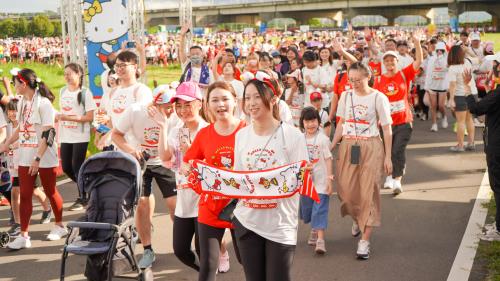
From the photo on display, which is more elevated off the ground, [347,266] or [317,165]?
[317,165]

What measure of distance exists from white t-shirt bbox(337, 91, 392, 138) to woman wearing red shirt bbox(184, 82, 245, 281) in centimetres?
229

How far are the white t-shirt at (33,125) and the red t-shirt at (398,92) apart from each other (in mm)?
4640

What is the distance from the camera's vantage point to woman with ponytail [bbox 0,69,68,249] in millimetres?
6836

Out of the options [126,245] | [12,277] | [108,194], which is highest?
[108,194]

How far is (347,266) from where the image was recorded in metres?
6.16

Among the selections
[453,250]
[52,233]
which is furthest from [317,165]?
[52,233]

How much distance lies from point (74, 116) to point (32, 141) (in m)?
1.02

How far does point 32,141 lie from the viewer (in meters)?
6.99

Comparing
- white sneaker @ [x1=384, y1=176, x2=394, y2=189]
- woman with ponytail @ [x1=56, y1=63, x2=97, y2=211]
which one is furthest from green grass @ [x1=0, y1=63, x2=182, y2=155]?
white sneaker @ [x1=384, y1=176, x2=394, y2=189]

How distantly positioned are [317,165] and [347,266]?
1123 mm

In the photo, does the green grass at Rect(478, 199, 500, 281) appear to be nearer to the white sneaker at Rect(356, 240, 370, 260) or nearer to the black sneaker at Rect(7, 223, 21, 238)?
the white sneaker at Rect(356, 240, 370, 260)

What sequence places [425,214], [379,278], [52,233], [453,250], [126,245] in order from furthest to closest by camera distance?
[425,214], [52,233], [453,250], [379,278], [126,245]

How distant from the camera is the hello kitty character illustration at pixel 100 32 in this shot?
583 inches

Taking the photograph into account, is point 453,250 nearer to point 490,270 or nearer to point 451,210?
point 490,270
